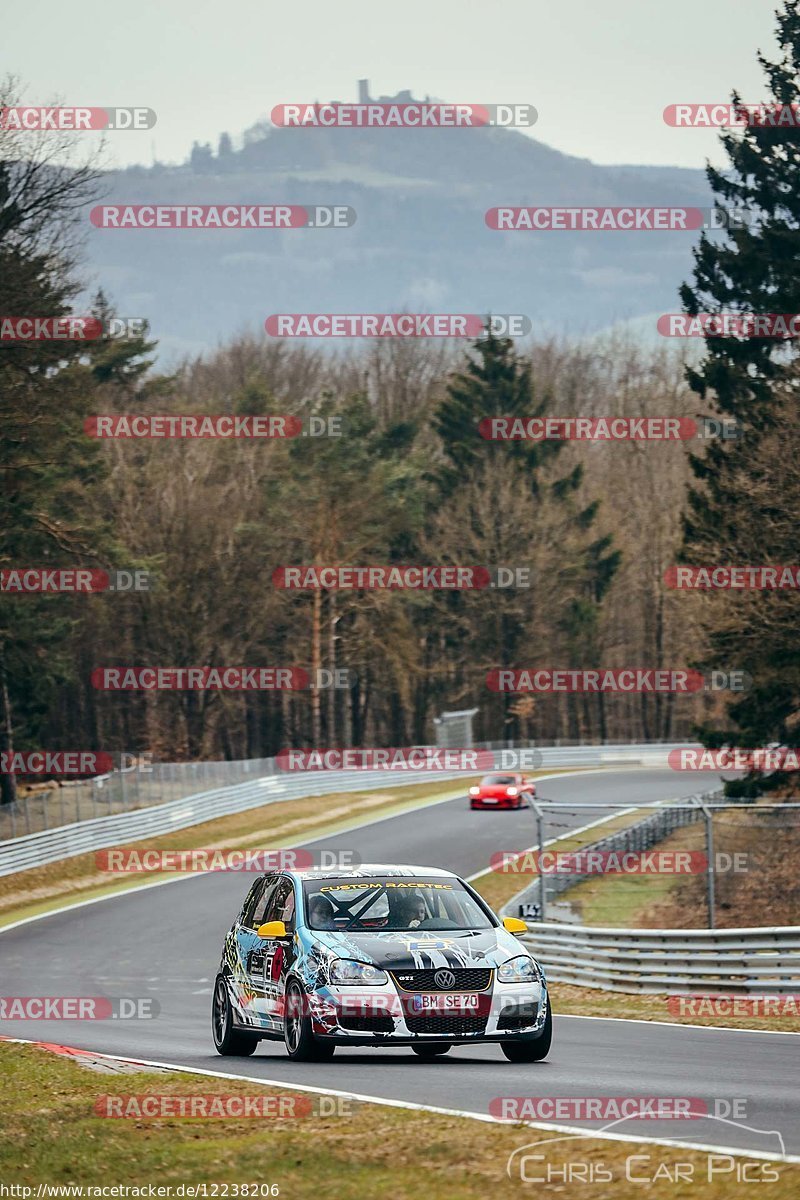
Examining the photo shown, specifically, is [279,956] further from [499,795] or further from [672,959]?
[499,795]

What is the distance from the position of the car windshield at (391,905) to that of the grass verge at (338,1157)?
251cm

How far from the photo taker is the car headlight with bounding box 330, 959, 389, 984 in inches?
485

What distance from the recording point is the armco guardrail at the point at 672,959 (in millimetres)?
19781

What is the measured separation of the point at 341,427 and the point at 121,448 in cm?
1265

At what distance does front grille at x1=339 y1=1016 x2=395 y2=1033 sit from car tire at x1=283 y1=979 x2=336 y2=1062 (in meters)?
0.33

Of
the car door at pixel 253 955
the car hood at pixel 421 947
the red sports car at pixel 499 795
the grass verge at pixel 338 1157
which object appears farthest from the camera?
the red sports car at pixel 499 795

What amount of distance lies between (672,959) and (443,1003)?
10.00 metres

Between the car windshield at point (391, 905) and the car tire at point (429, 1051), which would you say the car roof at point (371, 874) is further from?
the car tire at point (429, 1051)

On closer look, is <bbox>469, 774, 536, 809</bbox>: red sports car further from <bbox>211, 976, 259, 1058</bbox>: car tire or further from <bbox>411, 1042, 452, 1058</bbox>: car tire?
<bbox>411, 1042, 452, 1058</bbox>: car tire

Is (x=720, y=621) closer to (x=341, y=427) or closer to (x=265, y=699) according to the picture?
(x=341, y=427)

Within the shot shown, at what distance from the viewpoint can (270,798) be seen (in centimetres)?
5528

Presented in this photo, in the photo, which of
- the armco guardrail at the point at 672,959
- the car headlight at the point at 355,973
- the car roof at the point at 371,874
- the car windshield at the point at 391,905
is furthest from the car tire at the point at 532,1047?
the armco guardrail at the point at 672,959

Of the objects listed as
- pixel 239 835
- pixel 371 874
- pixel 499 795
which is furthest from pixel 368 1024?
pixel 499 795

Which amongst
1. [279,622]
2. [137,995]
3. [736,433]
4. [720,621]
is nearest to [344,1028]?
[137,995]
